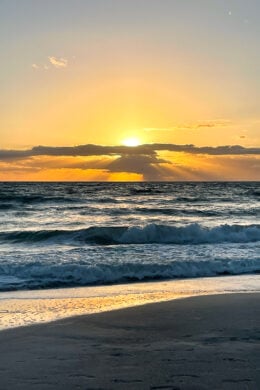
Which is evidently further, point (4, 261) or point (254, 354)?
point (4, 261)

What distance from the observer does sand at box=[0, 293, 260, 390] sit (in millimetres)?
4473

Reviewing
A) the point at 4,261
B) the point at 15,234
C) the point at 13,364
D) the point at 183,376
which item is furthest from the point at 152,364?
the point at 15,234

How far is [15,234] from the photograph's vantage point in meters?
21.1

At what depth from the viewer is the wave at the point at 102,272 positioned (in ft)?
37.1

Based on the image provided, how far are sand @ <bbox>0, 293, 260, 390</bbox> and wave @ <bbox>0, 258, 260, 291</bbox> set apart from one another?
381 centimetres

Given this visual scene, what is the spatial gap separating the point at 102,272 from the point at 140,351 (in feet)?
22.0

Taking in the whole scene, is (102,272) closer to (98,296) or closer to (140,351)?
(98,296)

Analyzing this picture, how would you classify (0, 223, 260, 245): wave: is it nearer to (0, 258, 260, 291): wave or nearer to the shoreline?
(0, 258, 260, 291): wave

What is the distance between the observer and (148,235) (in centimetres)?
2203

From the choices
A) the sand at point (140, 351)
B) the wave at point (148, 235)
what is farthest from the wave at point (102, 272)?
the wave at point (148, 235)

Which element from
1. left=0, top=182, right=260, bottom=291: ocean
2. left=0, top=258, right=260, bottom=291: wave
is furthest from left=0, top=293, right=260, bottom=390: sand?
left=0, top=182, right=260, bottom=291: ocean

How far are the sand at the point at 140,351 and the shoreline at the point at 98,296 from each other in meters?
0.51

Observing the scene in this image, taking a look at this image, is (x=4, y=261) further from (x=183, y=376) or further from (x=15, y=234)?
(x=183, y=376)

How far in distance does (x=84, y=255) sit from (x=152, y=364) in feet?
31.7
